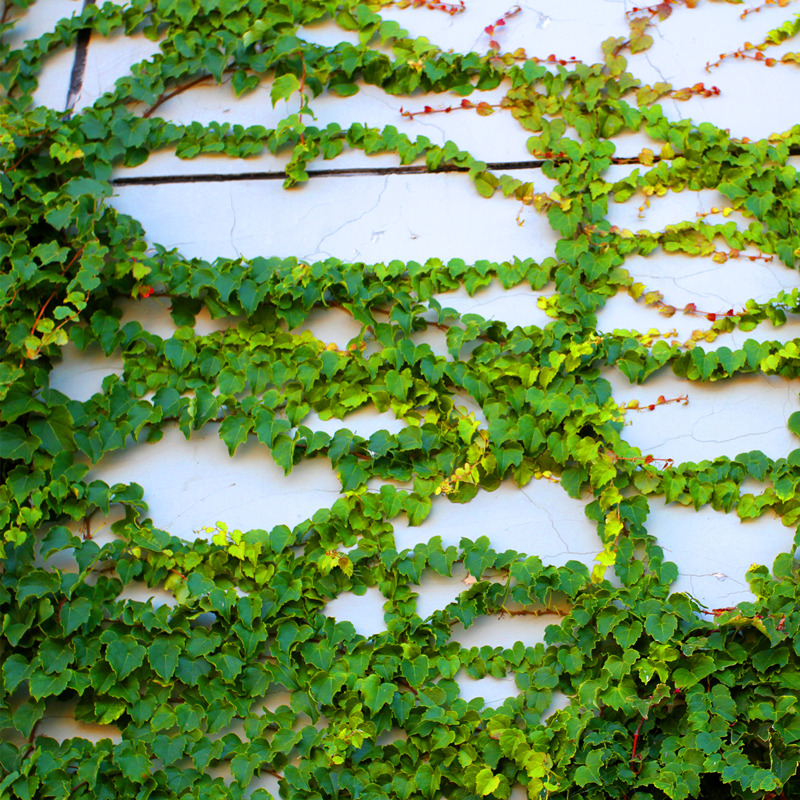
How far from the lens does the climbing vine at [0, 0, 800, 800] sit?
75.3 inches

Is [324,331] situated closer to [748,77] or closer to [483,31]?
[483,31]

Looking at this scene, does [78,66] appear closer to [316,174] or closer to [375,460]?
[316,174]

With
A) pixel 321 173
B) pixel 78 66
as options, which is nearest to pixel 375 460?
pixel 321 173

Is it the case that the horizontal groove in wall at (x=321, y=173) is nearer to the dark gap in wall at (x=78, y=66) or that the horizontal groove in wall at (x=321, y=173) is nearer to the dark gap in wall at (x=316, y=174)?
the dark gap in wall at (x=316, y=174)

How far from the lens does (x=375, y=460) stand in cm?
211

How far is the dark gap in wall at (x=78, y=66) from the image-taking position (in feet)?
8.05

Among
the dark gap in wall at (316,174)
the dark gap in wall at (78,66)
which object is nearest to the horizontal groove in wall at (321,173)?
the dark gap in wall at (316,174)

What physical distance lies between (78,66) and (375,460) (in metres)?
1.48

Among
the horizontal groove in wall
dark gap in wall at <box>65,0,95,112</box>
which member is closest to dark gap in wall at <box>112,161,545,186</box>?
the horizontal groove in wall

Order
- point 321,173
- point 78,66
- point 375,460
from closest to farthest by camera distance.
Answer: point 375,460
point 321,173
point 78,66

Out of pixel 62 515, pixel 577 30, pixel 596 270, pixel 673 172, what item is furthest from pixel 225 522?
pixel 577 30

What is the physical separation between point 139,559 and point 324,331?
74cm

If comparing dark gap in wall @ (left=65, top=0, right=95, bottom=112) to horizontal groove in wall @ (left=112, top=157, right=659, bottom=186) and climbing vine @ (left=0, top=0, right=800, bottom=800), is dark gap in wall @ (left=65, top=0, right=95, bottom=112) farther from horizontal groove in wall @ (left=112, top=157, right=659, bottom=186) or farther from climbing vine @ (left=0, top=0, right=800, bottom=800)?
horizontal groove in wall @ (left=112, top=157, right=659, bottom=186)

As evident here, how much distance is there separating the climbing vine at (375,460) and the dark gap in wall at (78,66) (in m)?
0.09
